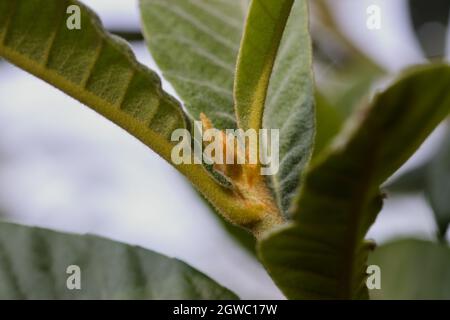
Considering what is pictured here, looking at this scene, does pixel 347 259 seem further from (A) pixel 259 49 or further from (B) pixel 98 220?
(B) pixel 98 220

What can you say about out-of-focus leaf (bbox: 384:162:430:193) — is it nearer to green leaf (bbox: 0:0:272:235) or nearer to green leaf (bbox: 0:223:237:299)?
green leaf (bbox: 0:223:237:299)

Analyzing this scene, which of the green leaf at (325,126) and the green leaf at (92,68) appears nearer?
the green leaf at (92,68)

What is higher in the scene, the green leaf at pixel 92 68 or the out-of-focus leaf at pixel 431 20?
the out-of-focus leaf at pixel 431 20

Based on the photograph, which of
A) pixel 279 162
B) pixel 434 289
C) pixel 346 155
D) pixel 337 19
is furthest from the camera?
pixel 337 19

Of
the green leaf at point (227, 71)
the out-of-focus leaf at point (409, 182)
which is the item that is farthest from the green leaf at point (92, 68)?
the out-of-focus leaf at point (409, 182)

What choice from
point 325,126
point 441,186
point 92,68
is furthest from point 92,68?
point 441,186

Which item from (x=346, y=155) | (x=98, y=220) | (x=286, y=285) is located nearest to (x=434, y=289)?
(x=286, y=285)

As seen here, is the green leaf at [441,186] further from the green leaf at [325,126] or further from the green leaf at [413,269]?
the green leaf at [325,126]
